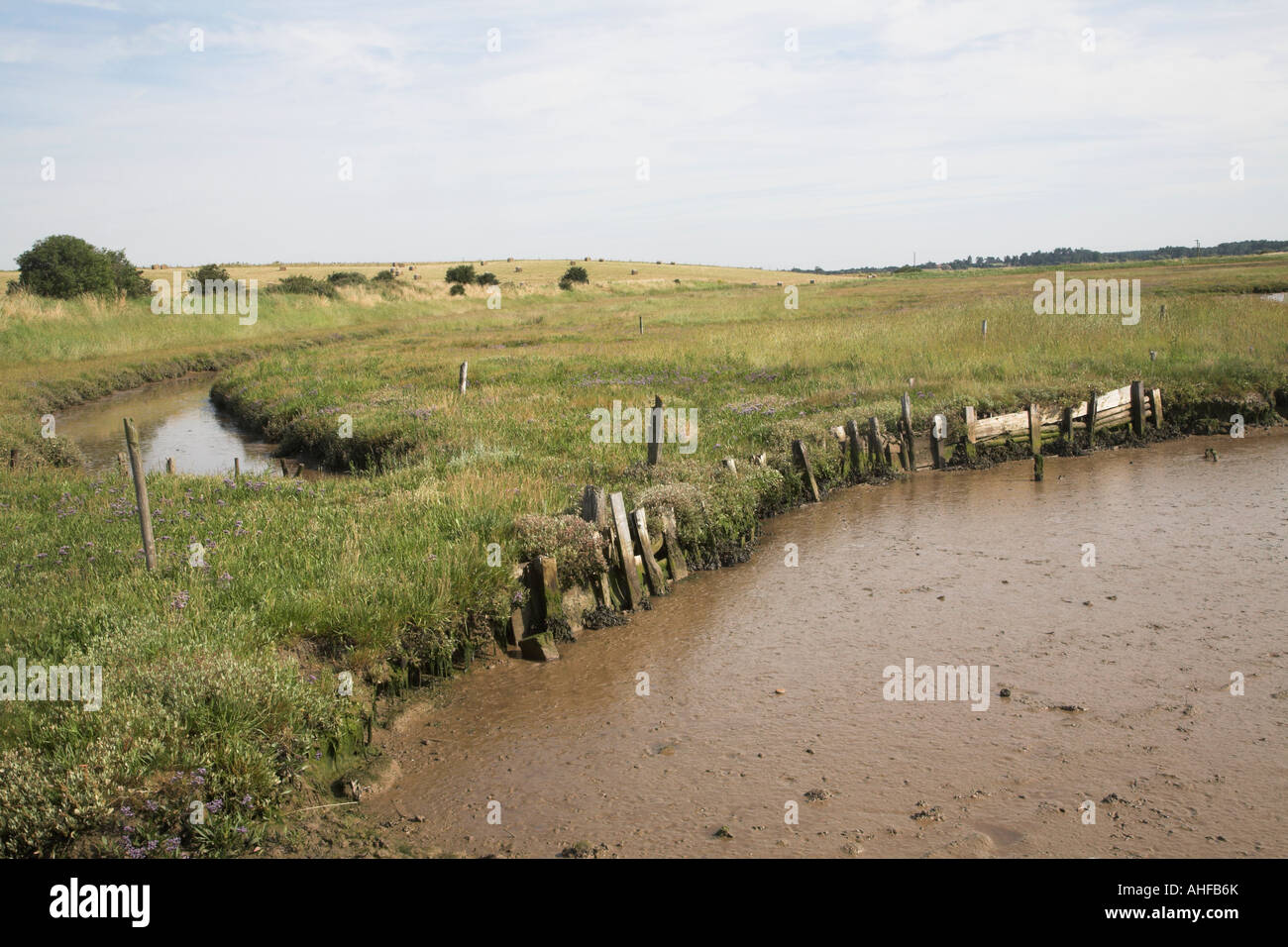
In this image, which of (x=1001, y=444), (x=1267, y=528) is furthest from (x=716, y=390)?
(x=1267, y=528)

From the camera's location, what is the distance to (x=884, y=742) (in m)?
7.02

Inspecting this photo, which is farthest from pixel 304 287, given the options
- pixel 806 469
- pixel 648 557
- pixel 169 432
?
pixel 648 557

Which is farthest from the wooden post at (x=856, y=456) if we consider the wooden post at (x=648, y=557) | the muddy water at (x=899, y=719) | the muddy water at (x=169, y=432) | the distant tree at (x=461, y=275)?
the distant tree at (x=461, y=275)

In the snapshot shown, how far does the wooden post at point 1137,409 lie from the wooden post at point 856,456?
6.58 meters

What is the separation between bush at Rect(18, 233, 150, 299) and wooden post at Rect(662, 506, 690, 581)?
126 ft

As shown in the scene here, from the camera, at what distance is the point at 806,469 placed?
1438 centimetres

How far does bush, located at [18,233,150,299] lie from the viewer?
131 ft

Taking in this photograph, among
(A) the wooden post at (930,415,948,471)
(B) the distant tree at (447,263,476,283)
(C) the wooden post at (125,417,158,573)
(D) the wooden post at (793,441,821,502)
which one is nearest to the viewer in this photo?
(C) the wooden post at (125,417,158,573)

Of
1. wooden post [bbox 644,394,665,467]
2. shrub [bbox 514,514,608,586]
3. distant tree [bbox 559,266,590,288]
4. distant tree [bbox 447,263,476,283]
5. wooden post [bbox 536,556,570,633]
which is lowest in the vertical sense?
wooden post [bbox 536,556,570,633]

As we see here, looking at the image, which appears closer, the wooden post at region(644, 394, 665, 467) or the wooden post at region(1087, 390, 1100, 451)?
the wooden post at region(644, 394, 665, 467)

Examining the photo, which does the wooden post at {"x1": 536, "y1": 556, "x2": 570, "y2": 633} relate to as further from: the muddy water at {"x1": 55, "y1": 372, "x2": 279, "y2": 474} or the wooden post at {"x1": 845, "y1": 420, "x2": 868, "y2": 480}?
the muddy water at {"x1": 55, "y1": 372, "x2": 279, "y2": 474}

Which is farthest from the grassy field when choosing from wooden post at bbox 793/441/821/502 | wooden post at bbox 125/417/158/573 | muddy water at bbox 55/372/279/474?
muddy water at bbox 55/372/279/474

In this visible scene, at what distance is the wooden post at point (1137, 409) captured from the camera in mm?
18234
